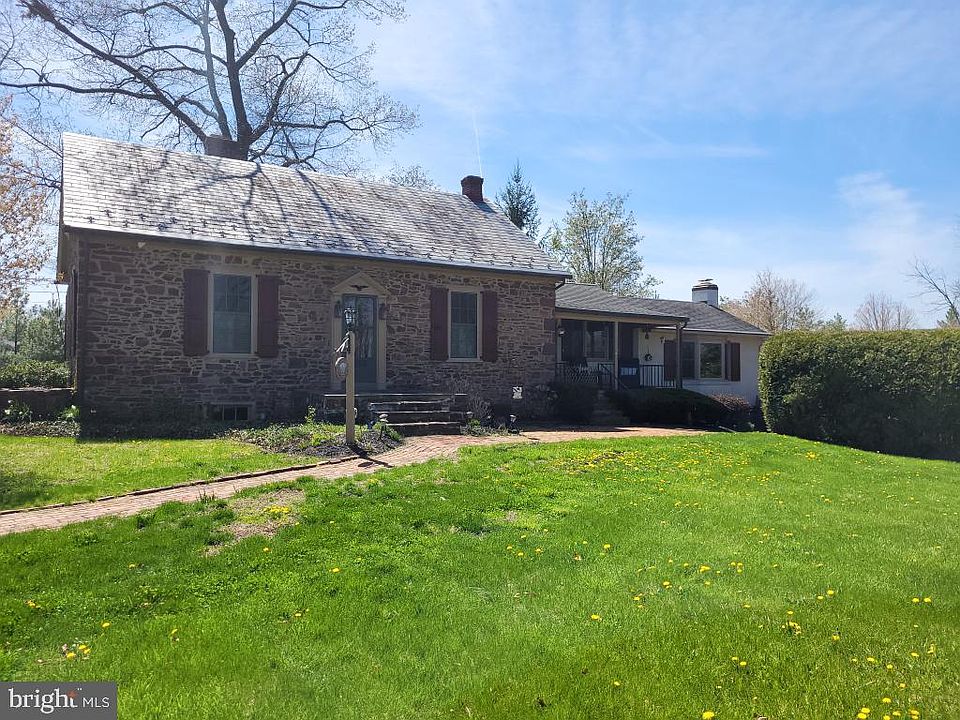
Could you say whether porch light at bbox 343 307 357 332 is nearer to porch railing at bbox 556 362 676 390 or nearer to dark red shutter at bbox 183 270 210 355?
dark red shutter at bbox 183 270 210 355

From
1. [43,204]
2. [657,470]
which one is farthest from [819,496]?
[43,204]

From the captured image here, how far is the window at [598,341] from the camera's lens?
20766mm

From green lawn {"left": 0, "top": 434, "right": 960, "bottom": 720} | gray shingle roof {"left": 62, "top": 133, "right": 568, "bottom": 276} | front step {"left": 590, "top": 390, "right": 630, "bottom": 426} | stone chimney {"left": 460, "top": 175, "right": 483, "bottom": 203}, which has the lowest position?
green lawn {"left": 0, "top": 434, "right": 960, "bottom": 720}

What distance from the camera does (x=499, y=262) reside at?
16.3 metres

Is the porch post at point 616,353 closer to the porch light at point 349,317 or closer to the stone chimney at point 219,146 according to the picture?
the porch light at point 349,317

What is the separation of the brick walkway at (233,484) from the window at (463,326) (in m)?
4.13

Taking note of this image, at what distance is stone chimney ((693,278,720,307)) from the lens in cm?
3000

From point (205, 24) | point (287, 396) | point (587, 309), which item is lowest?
point (287, 396)

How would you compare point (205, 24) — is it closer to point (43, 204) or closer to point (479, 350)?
point (43, 204)

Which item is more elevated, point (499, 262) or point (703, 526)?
point (499, 262)

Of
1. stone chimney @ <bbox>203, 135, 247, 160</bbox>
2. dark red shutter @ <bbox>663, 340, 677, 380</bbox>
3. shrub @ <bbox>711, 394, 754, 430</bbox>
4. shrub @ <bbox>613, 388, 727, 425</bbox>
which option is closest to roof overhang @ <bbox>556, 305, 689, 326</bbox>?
dark red shutter @ <bbox>663, 340, 677, 380</bbox>

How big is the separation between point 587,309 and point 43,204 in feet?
70.9

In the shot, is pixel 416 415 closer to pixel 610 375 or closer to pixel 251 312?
pixel 251 312

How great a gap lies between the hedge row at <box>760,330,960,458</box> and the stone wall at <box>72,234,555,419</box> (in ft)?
19.4
